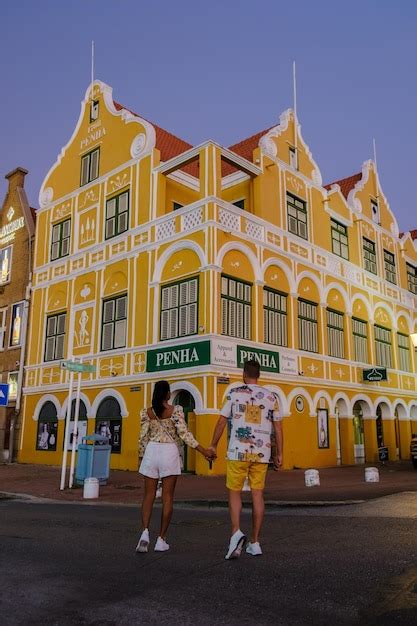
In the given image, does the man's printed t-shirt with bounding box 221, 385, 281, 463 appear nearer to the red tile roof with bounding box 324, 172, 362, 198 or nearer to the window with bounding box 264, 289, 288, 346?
the window with bounding box 264, 289, 288, 346

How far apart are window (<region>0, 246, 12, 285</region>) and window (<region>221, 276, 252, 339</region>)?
47.9 ft

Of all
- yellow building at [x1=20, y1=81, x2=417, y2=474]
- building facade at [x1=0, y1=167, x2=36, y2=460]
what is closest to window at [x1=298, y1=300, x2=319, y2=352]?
yellow building at [x1=20, y1=81, x2=417, y2=474]

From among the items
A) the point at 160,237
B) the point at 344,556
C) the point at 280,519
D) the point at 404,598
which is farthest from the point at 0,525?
the point at 160,237

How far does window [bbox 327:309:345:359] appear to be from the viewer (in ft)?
76.2

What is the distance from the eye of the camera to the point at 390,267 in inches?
1161

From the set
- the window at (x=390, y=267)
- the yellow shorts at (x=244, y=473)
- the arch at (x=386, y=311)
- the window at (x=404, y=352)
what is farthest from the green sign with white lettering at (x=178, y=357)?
the window at (x=390, y=267)

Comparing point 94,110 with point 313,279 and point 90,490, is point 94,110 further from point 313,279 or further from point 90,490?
point 90,490

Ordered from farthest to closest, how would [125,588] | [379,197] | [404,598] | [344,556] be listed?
[379,197] → [344,556] → [125,588] → [404,598]

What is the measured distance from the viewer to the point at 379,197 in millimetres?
30172

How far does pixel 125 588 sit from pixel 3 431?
23.4 metres

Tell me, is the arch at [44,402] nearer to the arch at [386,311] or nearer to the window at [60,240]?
the window at [60,240]

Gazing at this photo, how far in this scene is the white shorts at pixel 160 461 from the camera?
19.6ft

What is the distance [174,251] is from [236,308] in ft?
10.2

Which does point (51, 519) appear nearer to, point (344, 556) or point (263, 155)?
point (344, 556)
